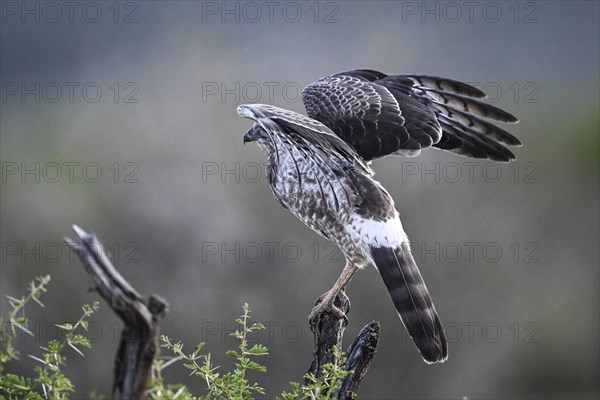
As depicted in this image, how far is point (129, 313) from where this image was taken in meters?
1.43

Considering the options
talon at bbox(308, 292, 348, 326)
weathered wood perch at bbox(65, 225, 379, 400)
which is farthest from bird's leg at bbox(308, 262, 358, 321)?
weathered wood perch at bbox(65, 225, 379, 400)

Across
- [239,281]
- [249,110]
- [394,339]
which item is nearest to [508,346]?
[394,339]

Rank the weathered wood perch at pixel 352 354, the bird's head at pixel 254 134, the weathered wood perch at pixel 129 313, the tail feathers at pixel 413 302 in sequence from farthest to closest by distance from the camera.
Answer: the bird's head at pixel 254 134, the tail feathers at pixel 413 302, the weathered wood perch at pixel 352 354, the weathered wood perch at pixel 129 313

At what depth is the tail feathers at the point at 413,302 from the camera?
255 centimetres

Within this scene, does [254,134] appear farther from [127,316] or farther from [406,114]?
[127,316]

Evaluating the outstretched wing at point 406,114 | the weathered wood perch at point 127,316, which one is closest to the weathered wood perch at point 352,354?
the outstretched wing at point 406,114

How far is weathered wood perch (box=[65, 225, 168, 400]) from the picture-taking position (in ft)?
4.68

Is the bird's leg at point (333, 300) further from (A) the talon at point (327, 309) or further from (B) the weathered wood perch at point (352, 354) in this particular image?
(B) the weathered wood perch at point (352, 354)

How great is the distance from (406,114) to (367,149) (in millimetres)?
288

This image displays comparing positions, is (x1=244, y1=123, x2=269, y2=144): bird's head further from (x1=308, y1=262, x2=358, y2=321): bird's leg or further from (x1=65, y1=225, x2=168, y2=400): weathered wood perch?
(x1=65, y1=225, x2=168, y2=400): weathered wood perch

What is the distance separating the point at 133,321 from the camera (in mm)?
1444

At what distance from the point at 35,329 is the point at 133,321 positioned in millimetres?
5132

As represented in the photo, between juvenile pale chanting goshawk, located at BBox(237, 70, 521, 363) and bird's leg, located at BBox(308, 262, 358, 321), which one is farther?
bird's leg, located at BBox(308, 262, 358, 321)

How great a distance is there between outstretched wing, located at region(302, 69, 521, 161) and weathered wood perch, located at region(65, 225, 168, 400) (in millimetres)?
1711
